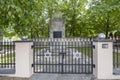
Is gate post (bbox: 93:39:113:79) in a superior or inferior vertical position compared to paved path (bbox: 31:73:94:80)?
superior

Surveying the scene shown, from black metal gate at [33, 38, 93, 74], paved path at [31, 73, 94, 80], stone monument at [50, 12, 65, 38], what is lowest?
paved path at [31, 73, 94, 80]

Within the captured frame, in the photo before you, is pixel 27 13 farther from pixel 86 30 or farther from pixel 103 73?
pixel 86 30

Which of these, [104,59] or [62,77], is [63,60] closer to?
[62,77]

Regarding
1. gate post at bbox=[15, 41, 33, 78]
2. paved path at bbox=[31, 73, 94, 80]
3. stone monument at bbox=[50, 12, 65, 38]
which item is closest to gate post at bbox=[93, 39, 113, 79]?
paved path at bbox=[31, 73, 94, 80]

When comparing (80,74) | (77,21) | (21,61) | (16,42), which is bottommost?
(80,74)

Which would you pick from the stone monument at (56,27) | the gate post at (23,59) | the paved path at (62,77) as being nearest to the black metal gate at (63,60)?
the paved path at (62,77)

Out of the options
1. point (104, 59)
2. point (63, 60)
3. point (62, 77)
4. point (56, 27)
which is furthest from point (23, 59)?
point (56, 27)

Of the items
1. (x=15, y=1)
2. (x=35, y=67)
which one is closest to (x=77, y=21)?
(x=35, y=67)

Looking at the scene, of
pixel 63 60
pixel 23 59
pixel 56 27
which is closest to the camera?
pixel 23 59

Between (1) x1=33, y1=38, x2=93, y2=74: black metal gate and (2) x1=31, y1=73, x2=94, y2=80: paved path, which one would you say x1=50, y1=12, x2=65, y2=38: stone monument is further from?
(2) x1=31, y1=73, x2=94, y2=80: paved path

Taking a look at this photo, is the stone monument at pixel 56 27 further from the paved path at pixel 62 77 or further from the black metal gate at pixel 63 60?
the paved path at pixel 62 77

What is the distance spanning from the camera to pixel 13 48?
7715 mm

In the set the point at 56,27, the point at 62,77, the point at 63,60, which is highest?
the point at 56,27

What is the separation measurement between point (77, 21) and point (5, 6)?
27.6 metres
